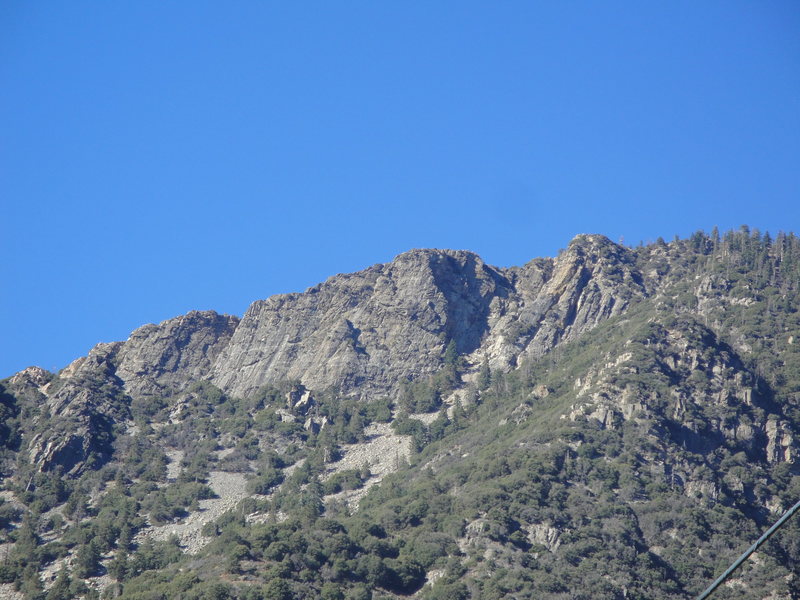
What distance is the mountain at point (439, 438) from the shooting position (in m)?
75.1

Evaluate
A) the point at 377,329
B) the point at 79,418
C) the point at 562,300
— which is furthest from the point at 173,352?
the point at 562,300

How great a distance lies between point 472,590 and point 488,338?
65.9m

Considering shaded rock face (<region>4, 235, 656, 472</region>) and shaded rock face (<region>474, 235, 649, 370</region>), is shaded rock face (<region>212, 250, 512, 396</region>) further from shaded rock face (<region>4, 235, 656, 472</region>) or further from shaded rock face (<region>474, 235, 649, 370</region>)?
shaded rock face (<region>474, 235, 649, 370</region>)

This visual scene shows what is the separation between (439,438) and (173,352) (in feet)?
142

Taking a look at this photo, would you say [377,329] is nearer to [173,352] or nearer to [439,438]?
[439,438]

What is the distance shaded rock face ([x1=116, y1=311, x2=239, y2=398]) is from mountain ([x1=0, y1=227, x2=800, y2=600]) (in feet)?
0.95

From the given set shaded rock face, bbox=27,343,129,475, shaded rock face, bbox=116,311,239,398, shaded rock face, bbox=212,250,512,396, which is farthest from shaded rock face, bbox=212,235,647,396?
shaded rock face, bbox=27,343,129,475

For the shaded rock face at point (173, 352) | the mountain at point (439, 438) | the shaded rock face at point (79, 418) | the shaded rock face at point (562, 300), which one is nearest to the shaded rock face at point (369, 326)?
the mountain at point (439, 438)

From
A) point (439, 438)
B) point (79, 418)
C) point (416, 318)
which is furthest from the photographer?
point (416, 318)

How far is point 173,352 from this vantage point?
13700cm

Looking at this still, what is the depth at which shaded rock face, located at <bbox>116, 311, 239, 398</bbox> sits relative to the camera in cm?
13262

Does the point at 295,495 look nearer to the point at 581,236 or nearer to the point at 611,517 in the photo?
the point at 611,517

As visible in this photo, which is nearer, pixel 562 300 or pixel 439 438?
pixel 439 438

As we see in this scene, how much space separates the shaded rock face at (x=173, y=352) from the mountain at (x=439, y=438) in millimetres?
288
